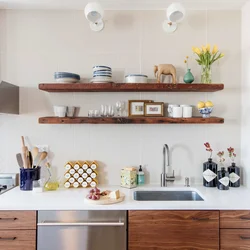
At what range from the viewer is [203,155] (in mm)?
2277

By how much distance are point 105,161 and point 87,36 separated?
1.16 m

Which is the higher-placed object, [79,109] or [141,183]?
[79,109]

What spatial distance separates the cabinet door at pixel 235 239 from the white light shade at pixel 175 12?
5.44ft

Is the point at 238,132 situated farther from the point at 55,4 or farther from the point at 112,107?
the point at 55,4

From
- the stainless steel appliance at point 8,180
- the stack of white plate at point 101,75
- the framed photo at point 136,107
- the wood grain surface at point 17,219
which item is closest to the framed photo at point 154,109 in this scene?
the framed photo at point 136,107

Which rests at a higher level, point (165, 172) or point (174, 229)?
point (165, 172)

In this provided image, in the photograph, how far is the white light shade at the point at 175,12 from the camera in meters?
1.98

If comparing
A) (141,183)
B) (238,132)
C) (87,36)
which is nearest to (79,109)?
(87,36)

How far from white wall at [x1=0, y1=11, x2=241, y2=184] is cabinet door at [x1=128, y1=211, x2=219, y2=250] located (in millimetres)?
627

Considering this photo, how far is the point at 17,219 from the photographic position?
1662mm

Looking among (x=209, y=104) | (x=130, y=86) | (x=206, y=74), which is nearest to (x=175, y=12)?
(x=206, y=74)

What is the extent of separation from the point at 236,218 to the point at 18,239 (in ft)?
4.80

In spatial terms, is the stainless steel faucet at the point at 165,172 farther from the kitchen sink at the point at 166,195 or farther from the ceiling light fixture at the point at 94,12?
the ceiling light fixture at the point at 94,12

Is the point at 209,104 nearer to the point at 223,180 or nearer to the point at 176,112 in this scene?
the point at 176,112
